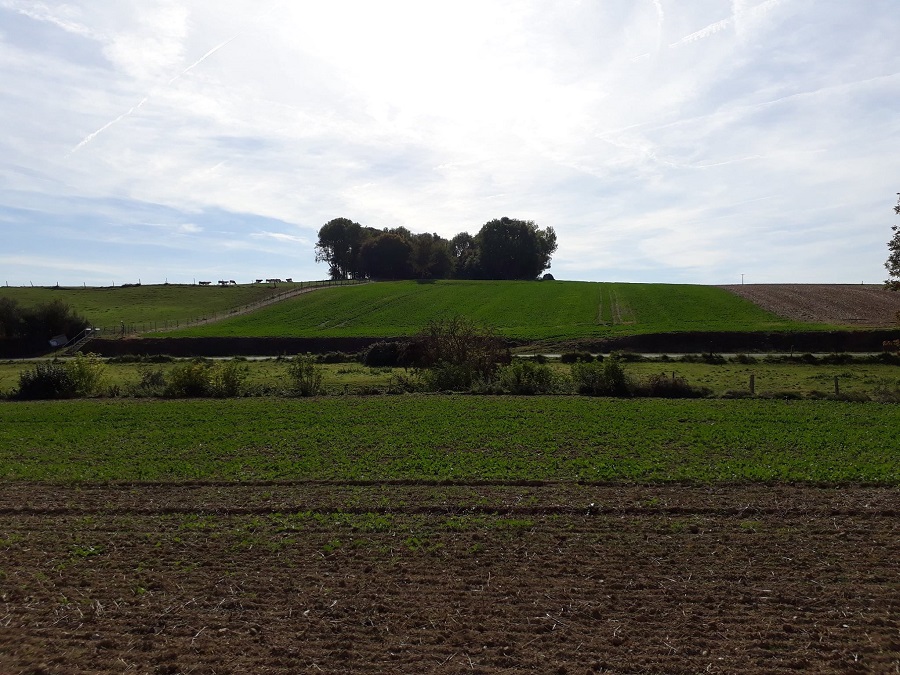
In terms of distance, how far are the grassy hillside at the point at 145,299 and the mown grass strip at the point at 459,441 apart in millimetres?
62527

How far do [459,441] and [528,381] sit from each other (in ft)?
43.5

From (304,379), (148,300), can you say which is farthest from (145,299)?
(304,379)

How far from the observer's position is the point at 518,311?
8044 cm

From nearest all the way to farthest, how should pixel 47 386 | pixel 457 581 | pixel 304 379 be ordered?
pixel 457 581
pixel 304 379
pixel 47 386

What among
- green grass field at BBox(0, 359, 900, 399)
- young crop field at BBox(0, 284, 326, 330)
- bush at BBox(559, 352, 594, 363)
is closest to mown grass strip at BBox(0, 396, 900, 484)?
green grass field at BBox(0, 359, 900, 399)

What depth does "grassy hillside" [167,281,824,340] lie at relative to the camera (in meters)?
65.6

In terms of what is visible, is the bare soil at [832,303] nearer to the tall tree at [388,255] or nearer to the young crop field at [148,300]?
the tall tree at [388,255]

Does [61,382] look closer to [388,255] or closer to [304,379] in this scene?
[304,379]

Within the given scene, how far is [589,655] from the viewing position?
7594 mm

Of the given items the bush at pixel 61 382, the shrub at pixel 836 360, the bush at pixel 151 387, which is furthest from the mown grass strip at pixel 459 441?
the shrub at pixel 836 360

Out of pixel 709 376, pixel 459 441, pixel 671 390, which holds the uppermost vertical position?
pixel 709 376

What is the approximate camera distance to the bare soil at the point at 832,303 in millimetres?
64000

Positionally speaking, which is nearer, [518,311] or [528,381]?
[528,381]

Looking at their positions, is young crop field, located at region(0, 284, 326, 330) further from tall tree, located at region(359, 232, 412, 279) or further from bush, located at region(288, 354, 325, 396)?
bush, located at region(288, 354, 325, 396)
